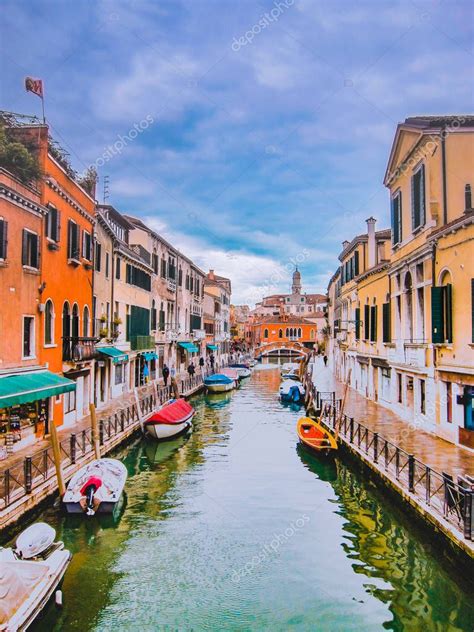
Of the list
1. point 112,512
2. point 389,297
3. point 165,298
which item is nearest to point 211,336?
point 165,298

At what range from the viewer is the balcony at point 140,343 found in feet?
93.4

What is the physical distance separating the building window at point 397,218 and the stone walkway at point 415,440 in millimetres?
6861

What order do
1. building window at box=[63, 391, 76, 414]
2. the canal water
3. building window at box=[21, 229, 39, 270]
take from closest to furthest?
the canal water
building window at box=[21, 229, 39, 270]
building window at box=[63, 391, 76, 414]

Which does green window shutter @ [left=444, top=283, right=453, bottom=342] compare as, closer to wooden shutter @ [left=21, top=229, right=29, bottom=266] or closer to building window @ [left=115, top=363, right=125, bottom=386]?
wooden shutter @ [left=21, top=229, right=29, bottom=266]

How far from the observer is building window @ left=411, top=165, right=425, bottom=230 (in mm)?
17250

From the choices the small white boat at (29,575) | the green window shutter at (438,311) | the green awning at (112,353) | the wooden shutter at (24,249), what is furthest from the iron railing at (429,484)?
the wooden shutter at (24,249)

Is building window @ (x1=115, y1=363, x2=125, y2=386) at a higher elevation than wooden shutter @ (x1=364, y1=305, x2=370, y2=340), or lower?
lower

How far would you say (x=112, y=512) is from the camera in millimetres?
12008

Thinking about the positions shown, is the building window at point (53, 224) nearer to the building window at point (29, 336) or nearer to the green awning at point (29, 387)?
the building window at point (29, 336)

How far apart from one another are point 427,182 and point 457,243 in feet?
10.2

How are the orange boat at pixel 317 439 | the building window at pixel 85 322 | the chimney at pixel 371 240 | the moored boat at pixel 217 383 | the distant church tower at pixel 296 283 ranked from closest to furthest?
the orange boat at pixel 317 439 < the building window at pixel 85 322 < the chimney at pixel 371 240 < the moored boat at pixel 217 383 < the distant church tower at pixel 296 283

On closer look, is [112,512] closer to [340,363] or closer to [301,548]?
[301,548]

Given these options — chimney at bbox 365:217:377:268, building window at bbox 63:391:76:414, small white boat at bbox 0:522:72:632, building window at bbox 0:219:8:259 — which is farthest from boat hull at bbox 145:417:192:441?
chimney at bbox 365:217:377:268

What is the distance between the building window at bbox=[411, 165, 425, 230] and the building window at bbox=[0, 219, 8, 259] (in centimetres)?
1249
